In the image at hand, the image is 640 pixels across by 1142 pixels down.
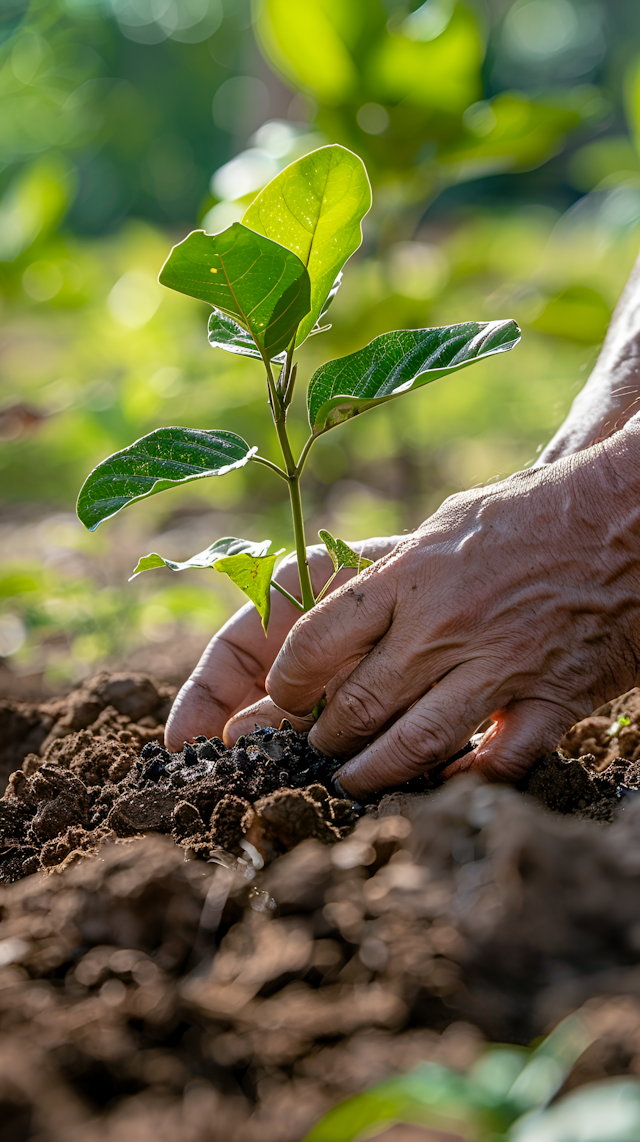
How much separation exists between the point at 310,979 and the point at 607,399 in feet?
4.08

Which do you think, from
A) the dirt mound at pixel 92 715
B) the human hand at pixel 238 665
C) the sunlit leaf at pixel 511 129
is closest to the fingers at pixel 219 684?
the human hand at pixel 238 665

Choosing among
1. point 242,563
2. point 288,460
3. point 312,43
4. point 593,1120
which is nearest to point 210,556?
point 242,563

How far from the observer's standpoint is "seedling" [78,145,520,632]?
0.91 metres

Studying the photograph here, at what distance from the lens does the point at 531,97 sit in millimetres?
3277

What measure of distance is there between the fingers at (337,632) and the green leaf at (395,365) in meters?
0.24

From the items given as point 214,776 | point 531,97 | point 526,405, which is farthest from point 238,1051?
point 526,405

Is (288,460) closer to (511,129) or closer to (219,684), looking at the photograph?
(219,684)

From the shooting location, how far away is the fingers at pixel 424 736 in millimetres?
1053

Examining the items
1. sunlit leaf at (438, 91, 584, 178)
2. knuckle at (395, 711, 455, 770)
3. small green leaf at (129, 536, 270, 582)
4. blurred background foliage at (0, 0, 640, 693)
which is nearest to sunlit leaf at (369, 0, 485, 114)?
blurred background foliage at (0, 0, 640, 693)

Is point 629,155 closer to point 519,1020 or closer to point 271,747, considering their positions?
point 271,747

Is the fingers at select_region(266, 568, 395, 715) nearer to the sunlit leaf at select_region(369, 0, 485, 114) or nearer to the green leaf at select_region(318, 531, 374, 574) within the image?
the green leaf at select_region(318, 531, 374, 574)

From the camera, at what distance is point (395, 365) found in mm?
1016

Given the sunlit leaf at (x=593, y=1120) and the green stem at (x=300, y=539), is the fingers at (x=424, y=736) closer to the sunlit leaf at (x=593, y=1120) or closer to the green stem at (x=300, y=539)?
the green stem at (x=300, y=539)

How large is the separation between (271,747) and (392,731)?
0.18 meters
